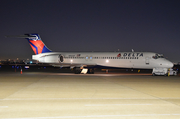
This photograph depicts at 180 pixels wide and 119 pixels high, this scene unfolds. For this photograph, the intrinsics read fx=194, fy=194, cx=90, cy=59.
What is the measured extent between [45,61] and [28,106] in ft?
85.3

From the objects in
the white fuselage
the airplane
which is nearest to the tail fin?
the airplane

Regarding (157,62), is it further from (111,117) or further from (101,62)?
(111,117)

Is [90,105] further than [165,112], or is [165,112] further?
[90,105]

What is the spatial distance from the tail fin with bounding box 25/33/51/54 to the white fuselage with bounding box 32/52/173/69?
1343mm

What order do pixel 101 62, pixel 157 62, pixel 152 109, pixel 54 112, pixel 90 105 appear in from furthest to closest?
pixel 101 62, pixel 157 62, pixel 90 105, pixel 152 109, pixel 54 112

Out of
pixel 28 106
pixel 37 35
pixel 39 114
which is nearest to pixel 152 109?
pixel 39 114

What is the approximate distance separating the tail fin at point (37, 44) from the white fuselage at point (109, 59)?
1343mm

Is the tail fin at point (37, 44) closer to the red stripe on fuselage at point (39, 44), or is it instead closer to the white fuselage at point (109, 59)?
the red stripe on fuselage at point (39, 44)

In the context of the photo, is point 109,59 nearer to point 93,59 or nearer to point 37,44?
point 93,59

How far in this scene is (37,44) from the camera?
3553cm

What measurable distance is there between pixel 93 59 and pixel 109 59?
2.73 metres

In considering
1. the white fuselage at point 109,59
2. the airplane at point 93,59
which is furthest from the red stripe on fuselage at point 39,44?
the white fuselage at point 109,59

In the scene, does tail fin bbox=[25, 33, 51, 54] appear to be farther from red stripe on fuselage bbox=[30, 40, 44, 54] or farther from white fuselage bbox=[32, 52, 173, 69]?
white fuselage bbox=[32, 52, 173, 69]

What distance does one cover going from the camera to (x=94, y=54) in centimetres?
3256
